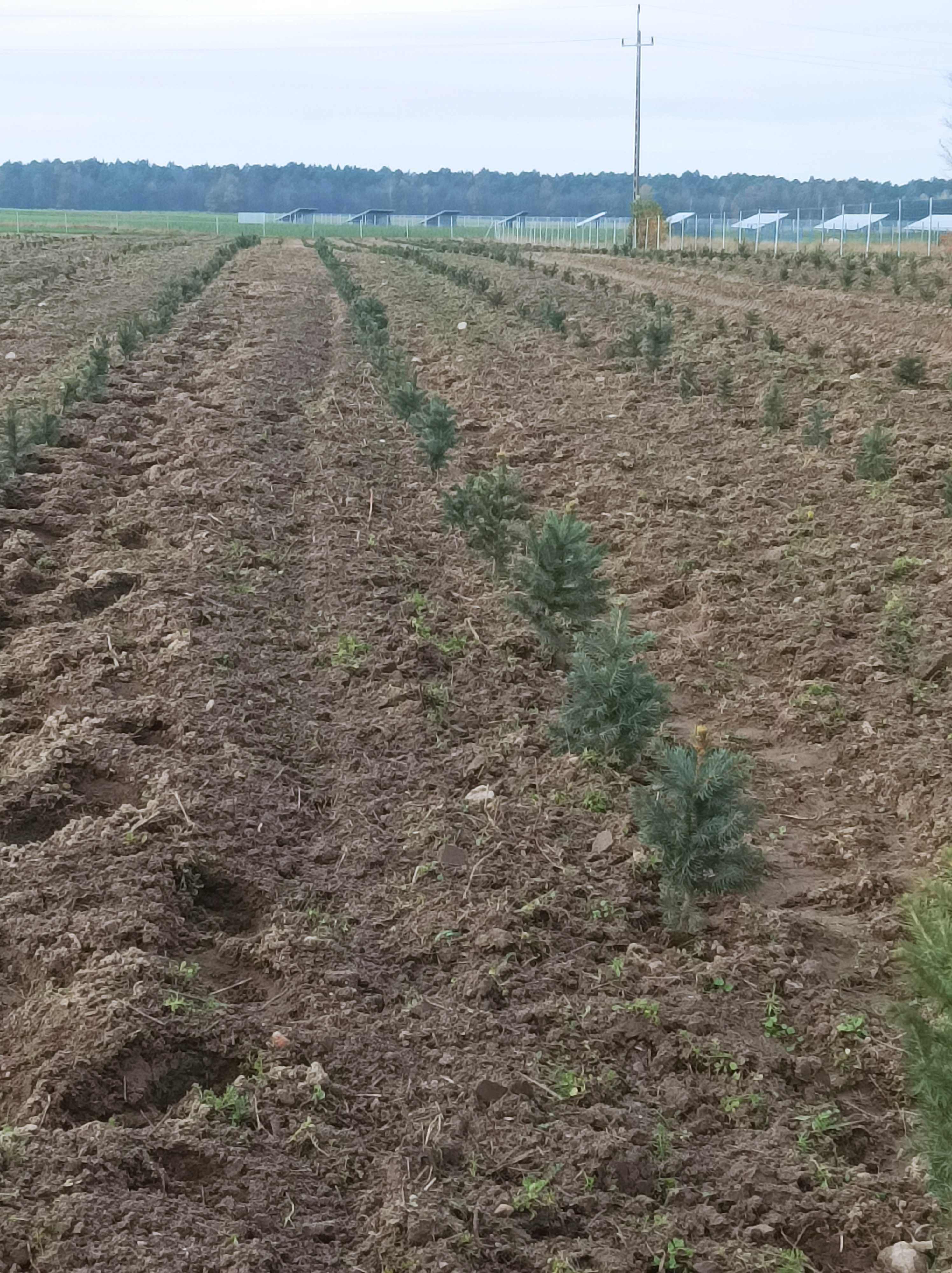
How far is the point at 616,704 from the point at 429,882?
126 cm

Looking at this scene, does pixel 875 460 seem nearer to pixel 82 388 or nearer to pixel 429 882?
pixel 429 882

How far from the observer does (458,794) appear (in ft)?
17.9

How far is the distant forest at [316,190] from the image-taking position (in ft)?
472

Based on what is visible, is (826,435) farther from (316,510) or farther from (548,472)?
(316,510)

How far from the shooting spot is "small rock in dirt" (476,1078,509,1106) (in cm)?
362

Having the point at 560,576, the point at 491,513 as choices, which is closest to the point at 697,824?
the point at 560,576

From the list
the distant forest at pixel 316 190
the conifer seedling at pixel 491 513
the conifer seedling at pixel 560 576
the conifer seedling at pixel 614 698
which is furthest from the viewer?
the distant forest at pixel 316 190

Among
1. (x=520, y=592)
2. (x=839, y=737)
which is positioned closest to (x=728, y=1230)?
(x=839, y=737)

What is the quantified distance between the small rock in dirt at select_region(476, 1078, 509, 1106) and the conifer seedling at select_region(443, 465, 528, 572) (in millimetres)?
4719

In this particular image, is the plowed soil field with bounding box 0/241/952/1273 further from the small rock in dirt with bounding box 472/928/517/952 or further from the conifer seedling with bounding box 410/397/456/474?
the conifer seedling with bounding box 410/397/456/474

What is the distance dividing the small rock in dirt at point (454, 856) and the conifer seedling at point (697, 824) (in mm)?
714

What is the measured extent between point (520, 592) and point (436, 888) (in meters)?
3.21

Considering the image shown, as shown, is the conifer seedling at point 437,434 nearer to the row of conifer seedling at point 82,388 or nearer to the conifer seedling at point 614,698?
the row of conifer seedling at point 82,388

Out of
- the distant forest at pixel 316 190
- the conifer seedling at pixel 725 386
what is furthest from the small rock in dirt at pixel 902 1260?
the distant forest at pixel 316 190
